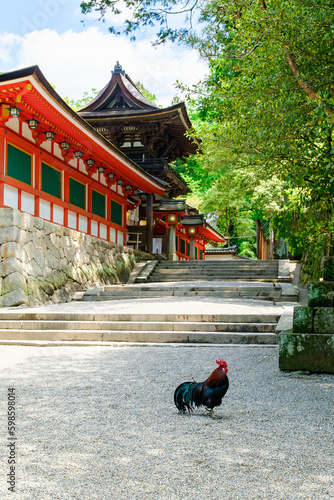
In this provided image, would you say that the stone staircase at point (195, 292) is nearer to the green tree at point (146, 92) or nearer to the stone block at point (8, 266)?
the stone block at point (8, 266)

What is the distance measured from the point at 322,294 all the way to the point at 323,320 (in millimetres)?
287

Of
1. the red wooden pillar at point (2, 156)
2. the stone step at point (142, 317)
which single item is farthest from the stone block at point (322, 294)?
the red wooden pillar at point (2, 156)

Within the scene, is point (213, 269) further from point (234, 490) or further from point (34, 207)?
point (234, 490)

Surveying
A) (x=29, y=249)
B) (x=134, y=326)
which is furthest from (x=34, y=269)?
(x=134, y=326)

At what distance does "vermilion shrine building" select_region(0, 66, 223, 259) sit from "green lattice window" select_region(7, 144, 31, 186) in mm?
25

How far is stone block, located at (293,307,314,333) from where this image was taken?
4707 millimetres

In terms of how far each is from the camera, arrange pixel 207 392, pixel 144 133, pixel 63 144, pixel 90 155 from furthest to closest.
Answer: pixel 144 133 < pixel 90 155 < pixel 63 144 < pixel 207 392

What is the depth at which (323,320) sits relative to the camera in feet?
15.3

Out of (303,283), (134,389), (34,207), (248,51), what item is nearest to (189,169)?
(303,283)

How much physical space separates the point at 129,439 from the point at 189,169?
31620mm

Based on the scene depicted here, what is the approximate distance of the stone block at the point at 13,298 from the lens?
376 inches

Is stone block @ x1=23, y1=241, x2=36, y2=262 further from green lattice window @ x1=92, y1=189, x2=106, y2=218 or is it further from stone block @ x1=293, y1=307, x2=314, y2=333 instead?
→ stone block @ x1=293, y1=307, x2=314, y2=333

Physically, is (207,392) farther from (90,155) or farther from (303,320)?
(90,155)

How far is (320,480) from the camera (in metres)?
2.28
